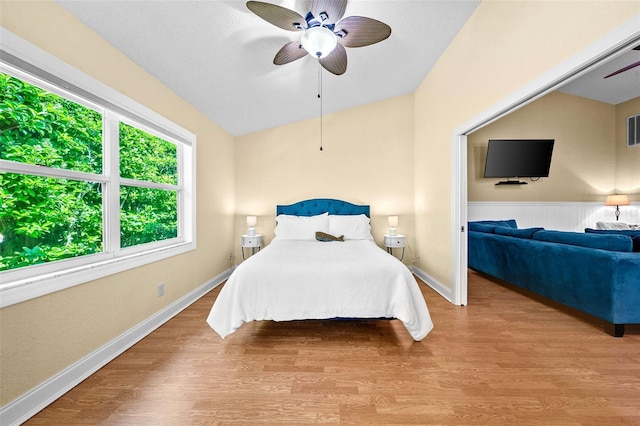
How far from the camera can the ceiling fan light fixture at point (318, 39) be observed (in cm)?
174

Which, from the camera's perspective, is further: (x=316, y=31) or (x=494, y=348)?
(x=494, y=348)

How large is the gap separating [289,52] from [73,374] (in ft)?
9.21

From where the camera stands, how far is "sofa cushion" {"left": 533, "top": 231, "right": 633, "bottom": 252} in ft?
7.06

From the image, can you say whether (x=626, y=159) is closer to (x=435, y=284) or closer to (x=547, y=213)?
(x=547, y=213)

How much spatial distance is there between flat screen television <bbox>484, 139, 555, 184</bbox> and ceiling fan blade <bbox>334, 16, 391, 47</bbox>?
3787 mm

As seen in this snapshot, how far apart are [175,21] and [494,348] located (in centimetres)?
352


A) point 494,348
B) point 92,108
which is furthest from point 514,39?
point 92,108

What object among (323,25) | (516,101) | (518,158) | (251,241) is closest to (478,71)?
(516,101)

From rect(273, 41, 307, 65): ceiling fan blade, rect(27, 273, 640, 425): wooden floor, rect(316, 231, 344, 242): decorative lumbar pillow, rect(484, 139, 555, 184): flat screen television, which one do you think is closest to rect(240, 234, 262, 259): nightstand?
rect(316, 231, 344, 242): decorative lumbar pillow

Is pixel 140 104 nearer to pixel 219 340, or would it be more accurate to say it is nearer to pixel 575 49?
pixel 219 340

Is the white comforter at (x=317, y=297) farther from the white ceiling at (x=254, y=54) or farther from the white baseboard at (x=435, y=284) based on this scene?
the white ceiling at (x=254, y=54)

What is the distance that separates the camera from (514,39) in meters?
1.98

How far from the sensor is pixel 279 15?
5.49 feet

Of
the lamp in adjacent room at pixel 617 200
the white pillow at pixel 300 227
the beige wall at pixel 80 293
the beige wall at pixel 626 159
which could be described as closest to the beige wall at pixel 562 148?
the beige wall at pixel 626 159
